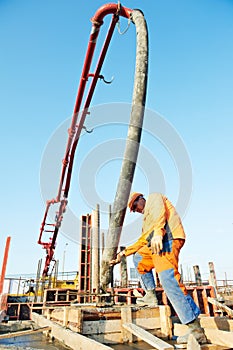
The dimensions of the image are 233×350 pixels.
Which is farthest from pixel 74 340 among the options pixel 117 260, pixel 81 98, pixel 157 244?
pixel 81 98

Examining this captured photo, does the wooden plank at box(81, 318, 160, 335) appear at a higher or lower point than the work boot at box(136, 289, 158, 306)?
lower

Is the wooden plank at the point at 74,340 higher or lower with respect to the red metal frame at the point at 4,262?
lower

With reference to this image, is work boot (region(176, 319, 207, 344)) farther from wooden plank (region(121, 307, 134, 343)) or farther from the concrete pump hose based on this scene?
the concrete pump hose

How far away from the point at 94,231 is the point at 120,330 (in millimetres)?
7380

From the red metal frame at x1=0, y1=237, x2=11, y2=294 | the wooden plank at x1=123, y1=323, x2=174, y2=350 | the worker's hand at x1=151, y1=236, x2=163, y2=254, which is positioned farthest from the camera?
the red metal frame at x1=0, y1=237, x2=11, y2=294

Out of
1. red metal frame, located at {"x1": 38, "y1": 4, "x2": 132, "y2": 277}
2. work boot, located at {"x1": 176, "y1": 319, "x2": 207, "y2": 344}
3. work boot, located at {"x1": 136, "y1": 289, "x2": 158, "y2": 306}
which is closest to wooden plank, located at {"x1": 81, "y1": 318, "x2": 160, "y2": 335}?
work boot, located at {"x1": 136, "y1": 289, "x2": 158, "y2": 306}

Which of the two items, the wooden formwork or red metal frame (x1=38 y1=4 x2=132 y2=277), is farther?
red metal frame (x1=38 y1=4 x2=132 y2=277)

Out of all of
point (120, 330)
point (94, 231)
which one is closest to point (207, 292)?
point (94, 231)

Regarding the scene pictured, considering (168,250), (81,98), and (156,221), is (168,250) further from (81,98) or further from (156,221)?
(81,98)

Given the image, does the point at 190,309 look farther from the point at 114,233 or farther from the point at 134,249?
the point at 114,233

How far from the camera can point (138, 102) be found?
12.9 feet

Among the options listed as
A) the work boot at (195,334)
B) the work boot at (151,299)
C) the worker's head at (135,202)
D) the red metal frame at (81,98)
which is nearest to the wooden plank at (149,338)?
the work boot at (195,334)

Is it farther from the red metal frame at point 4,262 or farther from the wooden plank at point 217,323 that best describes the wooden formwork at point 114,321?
Answer: the red metal frame at point 4,262

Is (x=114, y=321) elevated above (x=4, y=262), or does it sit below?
below
